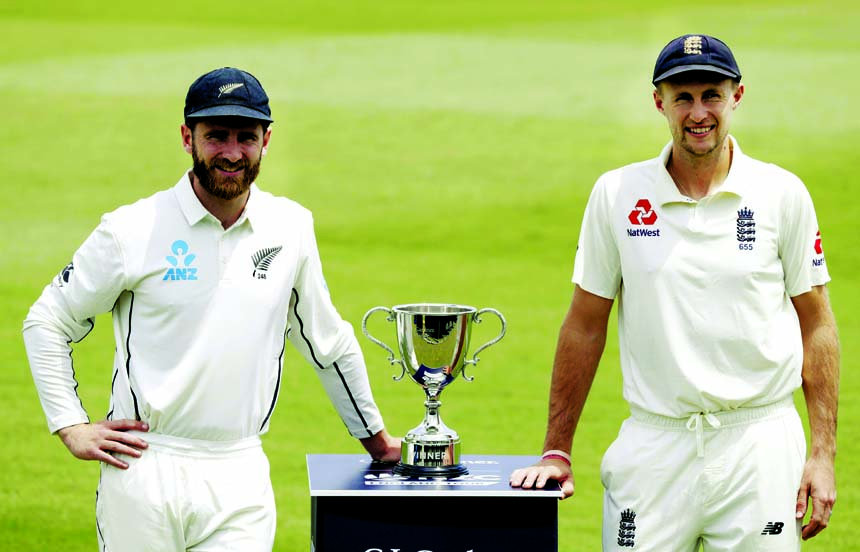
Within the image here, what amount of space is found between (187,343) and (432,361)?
0.72 metres

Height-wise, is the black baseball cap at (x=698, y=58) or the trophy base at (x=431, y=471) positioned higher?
the black baseball cap at (x=698, y=58)

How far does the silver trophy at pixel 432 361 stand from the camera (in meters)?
3.98

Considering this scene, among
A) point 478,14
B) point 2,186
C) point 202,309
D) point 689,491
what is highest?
point 478,14

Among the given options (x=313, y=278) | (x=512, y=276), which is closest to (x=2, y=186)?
(x=512, y=276)

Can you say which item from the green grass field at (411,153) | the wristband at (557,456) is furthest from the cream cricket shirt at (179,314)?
the green grass field at (411,153)

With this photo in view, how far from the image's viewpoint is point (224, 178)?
3631mm

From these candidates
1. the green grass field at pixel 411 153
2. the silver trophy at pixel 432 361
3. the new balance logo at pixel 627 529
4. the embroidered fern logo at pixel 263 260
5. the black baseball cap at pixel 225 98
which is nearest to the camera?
the black baseball cap at pixel 225 98

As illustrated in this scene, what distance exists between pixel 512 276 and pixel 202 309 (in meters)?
7.53

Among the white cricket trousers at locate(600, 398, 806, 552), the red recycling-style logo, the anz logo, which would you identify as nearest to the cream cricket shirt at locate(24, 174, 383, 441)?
the anz logo

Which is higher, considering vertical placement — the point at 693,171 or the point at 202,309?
the point at 693,171

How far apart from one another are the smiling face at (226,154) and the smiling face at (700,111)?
1059mm

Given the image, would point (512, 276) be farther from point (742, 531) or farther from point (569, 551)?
point (742, 531)

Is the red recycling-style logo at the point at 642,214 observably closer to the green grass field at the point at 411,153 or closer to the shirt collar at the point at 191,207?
the shirt collar at the point at 191,207

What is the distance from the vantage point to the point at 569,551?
634 centimetres
